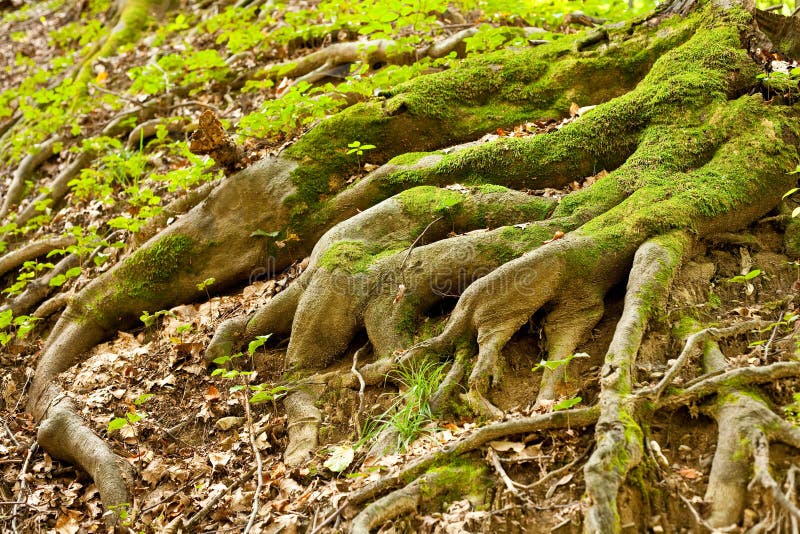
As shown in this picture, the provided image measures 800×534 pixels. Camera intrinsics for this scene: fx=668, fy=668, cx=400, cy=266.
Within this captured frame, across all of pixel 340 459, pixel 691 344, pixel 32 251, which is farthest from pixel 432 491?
pixel 32 251

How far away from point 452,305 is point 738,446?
2199 mm

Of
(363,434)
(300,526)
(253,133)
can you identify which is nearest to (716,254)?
(363,434)

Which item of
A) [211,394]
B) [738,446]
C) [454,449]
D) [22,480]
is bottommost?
[22,480]

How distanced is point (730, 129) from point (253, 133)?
450 centimetres

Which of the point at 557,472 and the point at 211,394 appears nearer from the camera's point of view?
the point at 557,472

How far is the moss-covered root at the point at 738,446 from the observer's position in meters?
2.89

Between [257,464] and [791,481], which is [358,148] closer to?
[257,464]

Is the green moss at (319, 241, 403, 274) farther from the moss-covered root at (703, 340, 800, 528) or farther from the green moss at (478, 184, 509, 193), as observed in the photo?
the moss-covered root at (703, 340, 800, 528)

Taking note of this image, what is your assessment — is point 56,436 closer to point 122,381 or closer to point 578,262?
point 122,381

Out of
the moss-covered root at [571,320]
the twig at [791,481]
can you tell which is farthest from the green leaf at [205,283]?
the twig at [791,481]

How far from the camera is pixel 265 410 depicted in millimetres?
5023

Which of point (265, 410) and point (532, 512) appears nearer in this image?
point (532, 512)

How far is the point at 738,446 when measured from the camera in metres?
3.05

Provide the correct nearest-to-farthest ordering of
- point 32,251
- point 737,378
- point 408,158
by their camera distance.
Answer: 1. point 737,378
2. point 408,158
3. point 32,251
